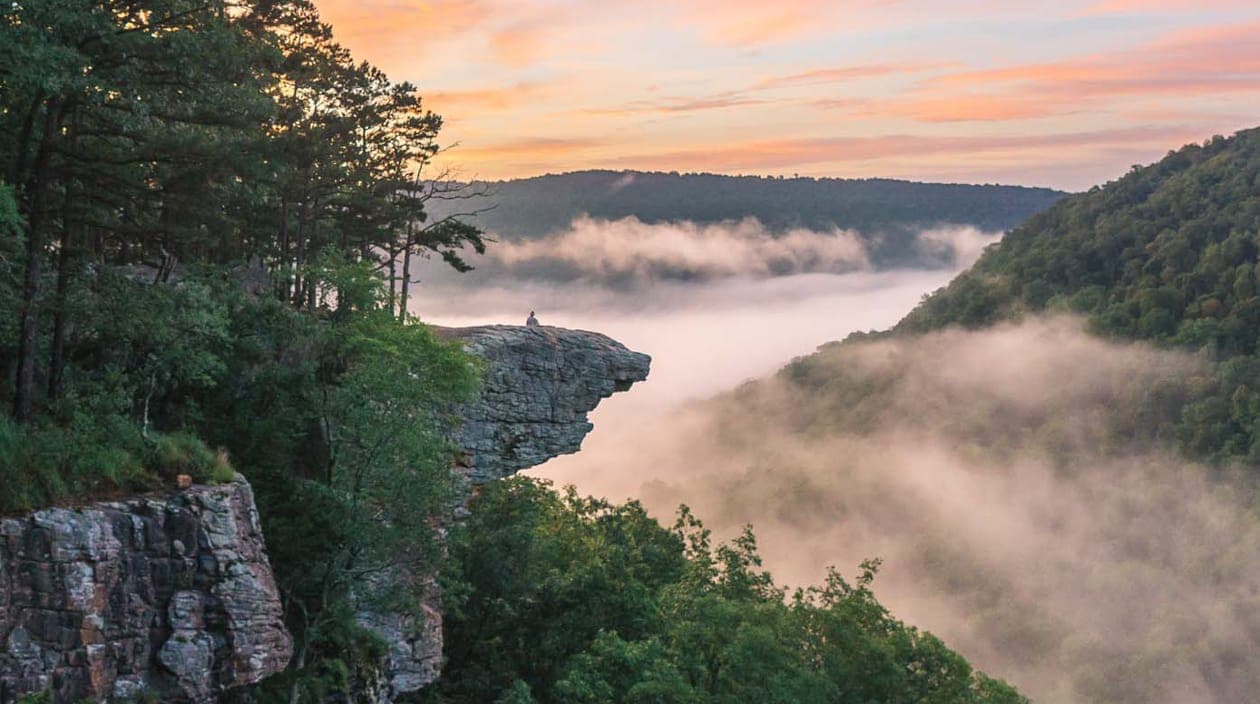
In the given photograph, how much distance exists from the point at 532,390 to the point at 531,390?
4cm

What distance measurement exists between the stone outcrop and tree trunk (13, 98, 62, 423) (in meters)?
12.4

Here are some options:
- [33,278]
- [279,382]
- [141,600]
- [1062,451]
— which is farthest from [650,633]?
[1062,451]

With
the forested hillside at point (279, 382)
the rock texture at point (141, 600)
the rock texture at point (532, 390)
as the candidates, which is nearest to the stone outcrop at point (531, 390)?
the rock texture at point (532, 390)

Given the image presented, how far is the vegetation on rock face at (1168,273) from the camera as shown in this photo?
4031 inches

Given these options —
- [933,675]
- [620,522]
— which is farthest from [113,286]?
[620,522]

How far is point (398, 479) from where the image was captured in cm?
2094

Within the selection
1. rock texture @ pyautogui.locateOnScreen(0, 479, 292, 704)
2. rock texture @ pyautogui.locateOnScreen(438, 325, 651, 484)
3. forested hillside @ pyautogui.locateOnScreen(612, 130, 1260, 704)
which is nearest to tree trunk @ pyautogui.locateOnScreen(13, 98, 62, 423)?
rock texture @ pyautogui.locateOnScreen(0, 479, 292, 704)

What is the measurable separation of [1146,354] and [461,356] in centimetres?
10622

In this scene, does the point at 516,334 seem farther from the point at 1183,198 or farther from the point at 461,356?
the point at 1183,198

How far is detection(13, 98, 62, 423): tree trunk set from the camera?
1734 centimetres

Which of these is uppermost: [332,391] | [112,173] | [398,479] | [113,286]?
[112,173]

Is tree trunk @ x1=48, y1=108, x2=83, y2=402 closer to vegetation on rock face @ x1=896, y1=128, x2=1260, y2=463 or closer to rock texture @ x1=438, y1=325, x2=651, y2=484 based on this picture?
rock texture @ x1=438, y1=325, x2=651, y2=484

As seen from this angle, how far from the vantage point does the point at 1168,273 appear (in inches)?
4520

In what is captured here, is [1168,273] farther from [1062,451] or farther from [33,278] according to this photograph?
[33,278]
